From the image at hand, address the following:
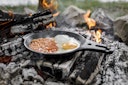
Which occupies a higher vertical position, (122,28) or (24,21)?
(24,21)

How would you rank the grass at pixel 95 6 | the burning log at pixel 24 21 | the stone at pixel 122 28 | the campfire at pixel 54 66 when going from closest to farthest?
the campfire at pixel 54 66, the burning log at pixel 24 21, the stone at pixel 122 28, the grass at pixel 95 6

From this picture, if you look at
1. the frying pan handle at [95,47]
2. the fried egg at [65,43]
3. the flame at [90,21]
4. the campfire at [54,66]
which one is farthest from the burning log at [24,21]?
the frying pan handle at [95,47]

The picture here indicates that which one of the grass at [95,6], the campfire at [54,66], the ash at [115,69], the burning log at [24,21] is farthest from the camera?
the grass at [95,6]

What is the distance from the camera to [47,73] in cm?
357

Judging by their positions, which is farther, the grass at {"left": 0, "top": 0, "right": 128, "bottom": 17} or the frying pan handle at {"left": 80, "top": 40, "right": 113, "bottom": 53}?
→ the grass at {"left": 0, "top": 0, "right": 128, "bottom": 17}

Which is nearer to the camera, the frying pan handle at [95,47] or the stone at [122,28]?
the frying pan handle at [95,47]

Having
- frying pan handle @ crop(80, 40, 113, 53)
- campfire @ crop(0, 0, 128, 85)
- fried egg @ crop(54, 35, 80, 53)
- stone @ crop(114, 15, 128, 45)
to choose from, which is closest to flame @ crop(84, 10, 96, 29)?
stone @ crop(114, 15, 128, 45)

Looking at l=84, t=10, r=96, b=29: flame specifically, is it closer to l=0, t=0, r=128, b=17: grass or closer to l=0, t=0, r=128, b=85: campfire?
l=0, t=0, r=128, b=85: campfire

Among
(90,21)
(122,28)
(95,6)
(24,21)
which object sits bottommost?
(95,6)

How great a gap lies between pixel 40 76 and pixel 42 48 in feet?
1.49

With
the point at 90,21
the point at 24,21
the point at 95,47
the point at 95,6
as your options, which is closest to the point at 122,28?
the point at 90,21

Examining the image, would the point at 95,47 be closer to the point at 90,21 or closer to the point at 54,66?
the point at 54,66

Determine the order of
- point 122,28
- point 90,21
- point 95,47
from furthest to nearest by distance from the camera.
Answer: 1. point 90,21
2. point 122,28
3. point 95,47

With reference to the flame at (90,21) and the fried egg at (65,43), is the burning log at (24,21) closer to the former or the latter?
the fried egg at (65,43)
